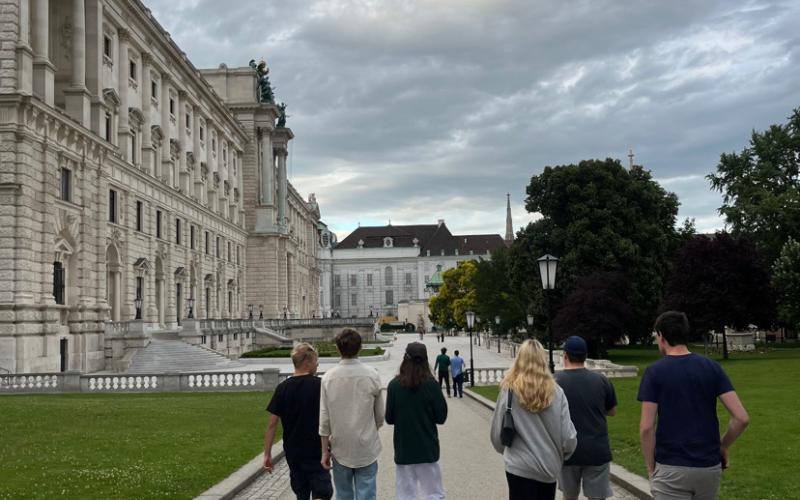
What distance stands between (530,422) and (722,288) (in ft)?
137

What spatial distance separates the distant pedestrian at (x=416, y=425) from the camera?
7.78 meters

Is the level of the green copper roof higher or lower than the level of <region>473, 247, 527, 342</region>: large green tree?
higher

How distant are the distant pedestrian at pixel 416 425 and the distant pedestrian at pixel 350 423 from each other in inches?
8.6

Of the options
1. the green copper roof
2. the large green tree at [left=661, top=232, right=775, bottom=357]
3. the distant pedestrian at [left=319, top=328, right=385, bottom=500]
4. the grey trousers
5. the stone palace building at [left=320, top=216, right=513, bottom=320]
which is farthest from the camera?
the stone palace building at [left=320, top=216, right=513, bottom=320]

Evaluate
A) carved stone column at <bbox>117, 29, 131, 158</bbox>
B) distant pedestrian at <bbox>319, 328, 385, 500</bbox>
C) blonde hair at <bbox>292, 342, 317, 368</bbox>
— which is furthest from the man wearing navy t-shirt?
carved stone column at <bbox>117, 29, 131, 158</bbox>

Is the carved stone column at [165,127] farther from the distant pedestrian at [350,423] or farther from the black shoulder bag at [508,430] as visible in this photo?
the black shoulder bag at [508,430]

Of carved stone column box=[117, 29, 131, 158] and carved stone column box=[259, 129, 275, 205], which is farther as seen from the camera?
carved stone column box=[259, 129, 275, 205]

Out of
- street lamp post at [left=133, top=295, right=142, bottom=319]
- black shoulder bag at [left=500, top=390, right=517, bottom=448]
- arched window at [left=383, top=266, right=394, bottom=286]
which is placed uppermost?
arched window at [left=383, top=266, right=394, bottom=286]

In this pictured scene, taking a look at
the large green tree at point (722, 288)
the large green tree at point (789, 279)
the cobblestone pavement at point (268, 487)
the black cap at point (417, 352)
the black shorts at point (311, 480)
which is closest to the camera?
the black cap at point (417, 352)

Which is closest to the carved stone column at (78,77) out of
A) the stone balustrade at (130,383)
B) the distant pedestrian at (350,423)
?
the stone balustrade at (130,383)

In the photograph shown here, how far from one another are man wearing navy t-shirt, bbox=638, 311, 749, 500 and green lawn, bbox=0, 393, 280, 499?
654 centimetres

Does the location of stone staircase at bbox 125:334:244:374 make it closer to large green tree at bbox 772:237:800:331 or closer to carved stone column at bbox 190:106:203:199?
carved stone column at bbox 190:106:203:199

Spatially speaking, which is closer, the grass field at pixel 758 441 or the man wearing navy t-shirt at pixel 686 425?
the man wearing navy t-shirt at pixel 686 425

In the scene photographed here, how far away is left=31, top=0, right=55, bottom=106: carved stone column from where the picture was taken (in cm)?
3466
